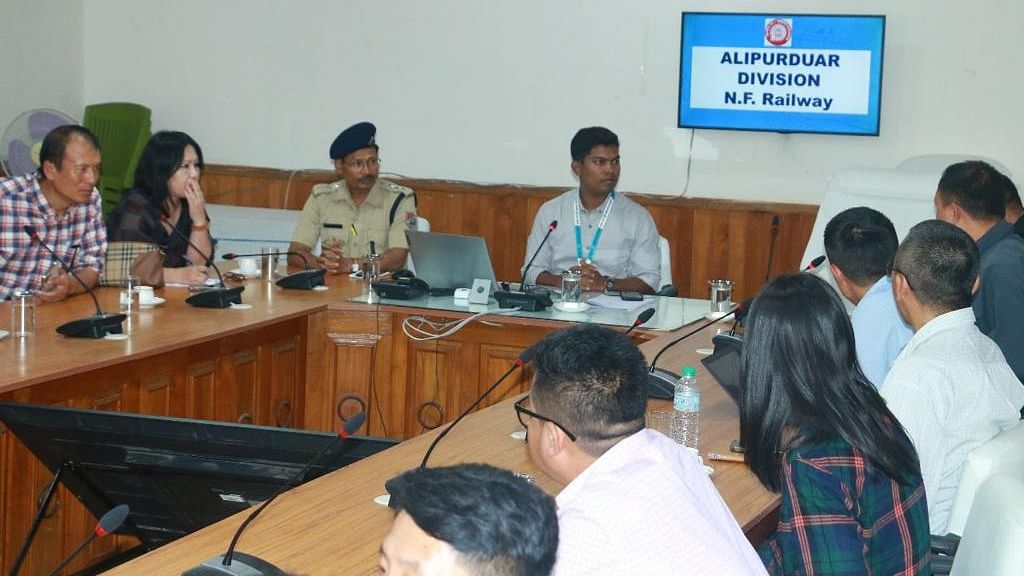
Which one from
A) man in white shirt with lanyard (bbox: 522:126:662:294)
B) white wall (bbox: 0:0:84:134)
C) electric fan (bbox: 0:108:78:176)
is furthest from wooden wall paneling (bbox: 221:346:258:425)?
white wall (bbox: 0:0:84:134)

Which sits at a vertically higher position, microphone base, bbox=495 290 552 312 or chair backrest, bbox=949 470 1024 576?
microphone base, bbox=495 290 552 312

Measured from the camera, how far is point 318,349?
194 inches

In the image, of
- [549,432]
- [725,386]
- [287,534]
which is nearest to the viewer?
[549,432]

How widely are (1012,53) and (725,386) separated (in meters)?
3.82

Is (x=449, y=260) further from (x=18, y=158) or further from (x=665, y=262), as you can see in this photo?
(x=18, y=158)

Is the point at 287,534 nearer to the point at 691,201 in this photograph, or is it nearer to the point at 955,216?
the point at 955,216

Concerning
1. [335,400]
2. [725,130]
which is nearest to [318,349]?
[335,400]

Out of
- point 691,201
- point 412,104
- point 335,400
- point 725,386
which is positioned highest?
point 412,104

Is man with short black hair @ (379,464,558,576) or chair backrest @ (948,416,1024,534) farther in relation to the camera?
chair backrest @ (948,416,1024,534)

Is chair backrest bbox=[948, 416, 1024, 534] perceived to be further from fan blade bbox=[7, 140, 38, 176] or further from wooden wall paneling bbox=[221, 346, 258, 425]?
fan blade bbox=[7, 140, 38, 176]

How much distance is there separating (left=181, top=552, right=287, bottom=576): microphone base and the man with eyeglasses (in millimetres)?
469

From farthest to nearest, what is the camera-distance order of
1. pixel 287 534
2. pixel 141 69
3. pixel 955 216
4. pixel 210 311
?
pixel 141 69 < pixel 210 311 < pixel 955 216 < pixel 287 534

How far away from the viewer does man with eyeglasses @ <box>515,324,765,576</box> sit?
1679 mm

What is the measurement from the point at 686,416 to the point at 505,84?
14.1 ft
